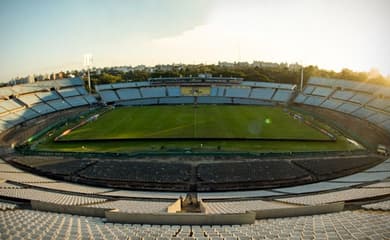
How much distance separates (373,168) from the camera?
22344 millimetres

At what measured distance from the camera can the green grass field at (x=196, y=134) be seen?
28656 mm

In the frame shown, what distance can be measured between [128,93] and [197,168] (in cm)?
4495

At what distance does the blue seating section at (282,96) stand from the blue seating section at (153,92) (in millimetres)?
25001

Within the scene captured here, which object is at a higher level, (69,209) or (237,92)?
(237,92)

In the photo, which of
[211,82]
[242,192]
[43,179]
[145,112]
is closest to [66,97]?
[145,112]

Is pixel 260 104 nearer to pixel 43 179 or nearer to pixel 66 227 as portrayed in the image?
pixel 43 179

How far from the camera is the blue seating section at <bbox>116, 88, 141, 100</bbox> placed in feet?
202

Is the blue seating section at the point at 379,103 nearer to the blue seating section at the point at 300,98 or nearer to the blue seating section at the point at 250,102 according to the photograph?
the blue seating section at the point at 300,98

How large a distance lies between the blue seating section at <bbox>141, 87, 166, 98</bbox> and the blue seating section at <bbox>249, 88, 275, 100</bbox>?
20.5 meters

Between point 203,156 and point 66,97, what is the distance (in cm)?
4099

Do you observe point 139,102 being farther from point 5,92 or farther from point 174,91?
point 5,92

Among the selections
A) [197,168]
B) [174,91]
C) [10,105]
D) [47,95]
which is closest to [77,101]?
[47,95]

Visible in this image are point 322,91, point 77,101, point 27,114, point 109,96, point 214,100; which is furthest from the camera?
point 109,96

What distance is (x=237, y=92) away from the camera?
206 feet
